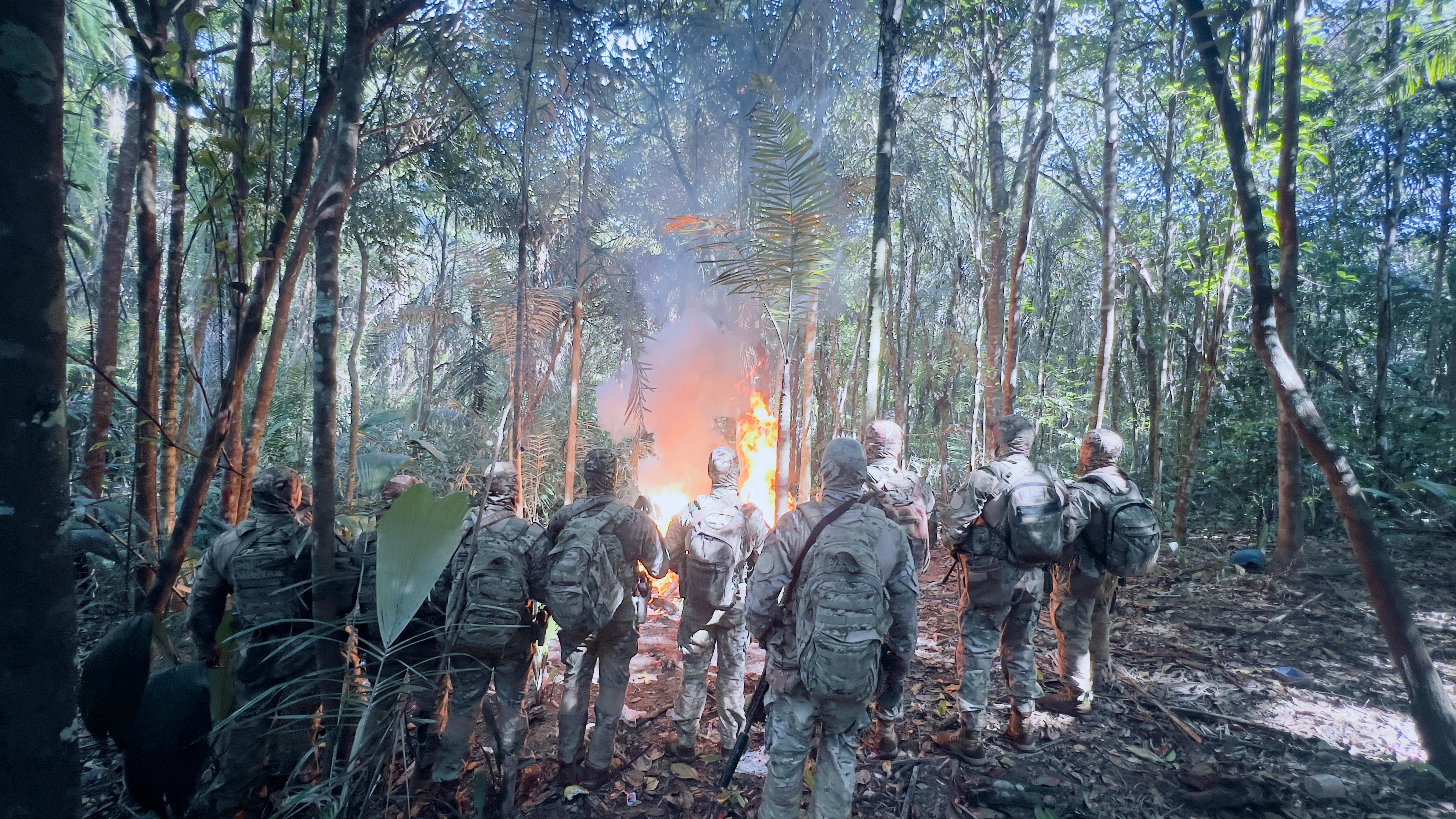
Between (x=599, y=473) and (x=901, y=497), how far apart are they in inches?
93.9

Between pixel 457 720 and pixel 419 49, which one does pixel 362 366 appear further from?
pixel 457 720

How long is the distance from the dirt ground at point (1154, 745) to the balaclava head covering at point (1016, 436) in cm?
208

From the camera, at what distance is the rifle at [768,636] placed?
10.9 ft

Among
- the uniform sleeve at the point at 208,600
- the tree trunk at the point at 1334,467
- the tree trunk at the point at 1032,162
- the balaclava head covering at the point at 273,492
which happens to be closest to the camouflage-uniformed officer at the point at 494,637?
the balaclava head covering at the point at 273,492

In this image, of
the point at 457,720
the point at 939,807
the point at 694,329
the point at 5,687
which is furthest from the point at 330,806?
the point at 694,329

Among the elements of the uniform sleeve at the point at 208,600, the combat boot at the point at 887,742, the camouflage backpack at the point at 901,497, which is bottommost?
the combat boot at the point at 887,742

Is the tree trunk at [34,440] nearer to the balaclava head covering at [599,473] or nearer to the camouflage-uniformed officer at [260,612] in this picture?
the camouflage-uniformed officer at [260,612]

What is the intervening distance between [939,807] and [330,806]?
320 centimetres

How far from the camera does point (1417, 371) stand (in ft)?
43.2

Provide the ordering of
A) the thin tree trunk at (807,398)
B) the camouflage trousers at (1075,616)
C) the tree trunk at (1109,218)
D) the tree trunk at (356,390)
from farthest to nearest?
the tree trunk at (356,390) < the tree trunk at (1109,218) < the thin tree trunk at (807,398) < the camouflage trousers at (1075,616)

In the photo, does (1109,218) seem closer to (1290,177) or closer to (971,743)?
(1290,177)

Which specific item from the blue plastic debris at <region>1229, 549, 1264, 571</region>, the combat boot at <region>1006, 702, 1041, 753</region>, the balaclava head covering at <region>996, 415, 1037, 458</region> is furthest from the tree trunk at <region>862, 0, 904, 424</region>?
the blue plastic debris at <region>1229, 549, 1264, 571</region>

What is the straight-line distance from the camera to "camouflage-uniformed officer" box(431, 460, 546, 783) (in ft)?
11.8

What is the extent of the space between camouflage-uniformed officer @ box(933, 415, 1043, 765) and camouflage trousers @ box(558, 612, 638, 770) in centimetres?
231
